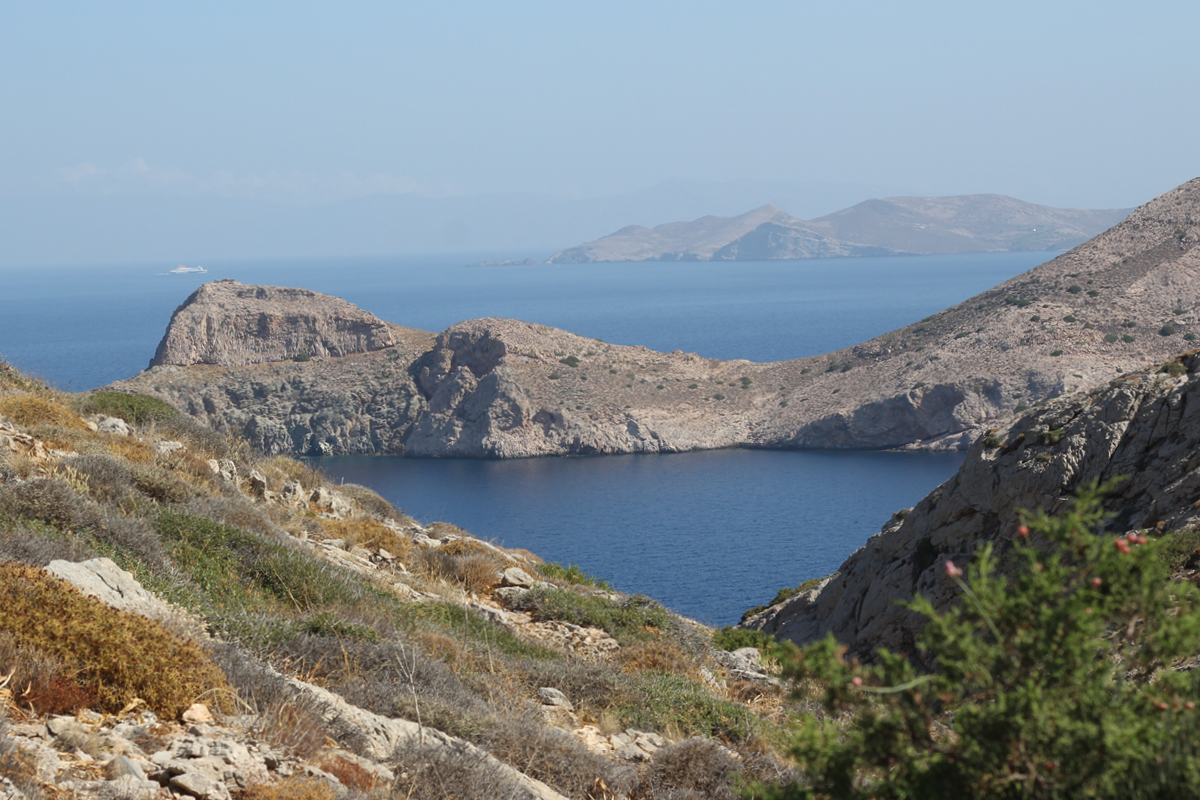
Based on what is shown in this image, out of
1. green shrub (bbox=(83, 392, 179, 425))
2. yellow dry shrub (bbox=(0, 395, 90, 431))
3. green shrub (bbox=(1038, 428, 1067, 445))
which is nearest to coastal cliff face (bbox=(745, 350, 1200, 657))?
green shrub (bbox=(1038, 428, 1067, 445))

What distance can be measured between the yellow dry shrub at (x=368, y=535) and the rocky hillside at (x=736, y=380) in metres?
64.1

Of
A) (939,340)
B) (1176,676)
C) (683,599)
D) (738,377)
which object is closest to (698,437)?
(738,377)

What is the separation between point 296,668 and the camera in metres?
6.62

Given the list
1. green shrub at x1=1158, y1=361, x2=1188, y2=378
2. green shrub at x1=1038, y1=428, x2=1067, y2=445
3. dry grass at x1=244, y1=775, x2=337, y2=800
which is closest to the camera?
dry grass at x1=244, y1=775, x2=337, y2=800

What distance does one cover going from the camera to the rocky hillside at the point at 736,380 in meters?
77.2

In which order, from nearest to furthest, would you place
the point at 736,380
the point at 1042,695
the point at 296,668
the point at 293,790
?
1. the point at 1042,695
2. the point at 293,790
3. the point at 296,668
4. the point at 736,380

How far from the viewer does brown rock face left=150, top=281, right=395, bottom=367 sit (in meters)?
93.1

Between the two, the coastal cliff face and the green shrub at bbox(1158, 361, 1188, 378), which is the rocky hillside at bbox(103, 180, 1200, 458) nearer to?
the coastal cliff face

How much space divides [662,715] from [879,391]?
7827 cm

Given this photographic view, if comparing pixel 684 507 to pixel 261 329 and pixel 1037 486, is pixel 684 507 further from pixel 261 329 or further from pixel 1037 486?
pixel 261 329

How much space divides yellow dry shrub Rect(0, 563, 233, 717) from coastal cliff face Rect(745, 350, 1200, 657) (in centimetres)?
1294

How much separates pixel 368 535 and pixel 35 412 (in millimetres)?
5500

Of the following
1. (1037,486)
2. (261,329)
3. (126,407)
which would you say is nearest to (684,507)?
(1037,486)

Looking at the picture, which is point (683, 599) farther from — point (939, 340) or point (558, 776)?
point (939, 340)
